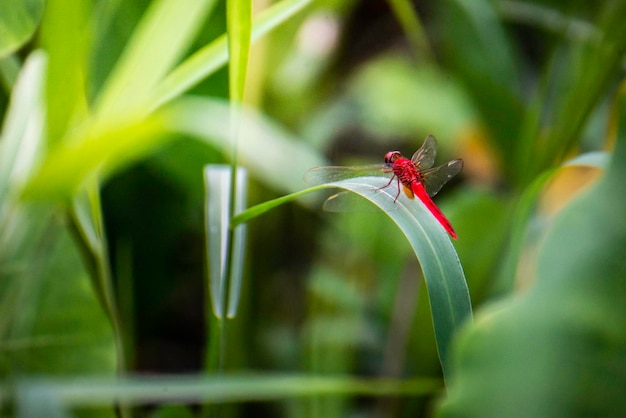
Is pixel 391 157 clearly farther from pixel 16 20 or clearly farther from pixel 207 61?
pixel 16 20

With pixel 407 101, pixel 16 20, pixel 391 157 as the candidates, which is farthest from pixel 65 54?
pixel 407 101

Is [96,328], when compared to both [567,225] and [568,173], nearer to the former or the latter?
[567,225]

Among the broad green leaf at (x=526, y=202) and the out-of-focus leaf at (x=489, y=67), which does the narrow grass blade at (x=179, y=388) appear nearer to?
the broad green leaf at (x=526, y=202)

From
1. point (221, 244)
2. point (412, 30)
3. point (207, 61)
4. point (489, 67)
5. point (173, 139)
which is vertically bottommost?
point (221, 244)

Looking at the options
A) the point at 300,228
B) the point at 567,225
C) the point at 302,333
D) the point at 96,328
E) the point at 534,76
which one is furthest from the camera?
the point at 534,76

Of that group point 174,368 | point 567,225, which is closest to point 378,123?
point 174,368
